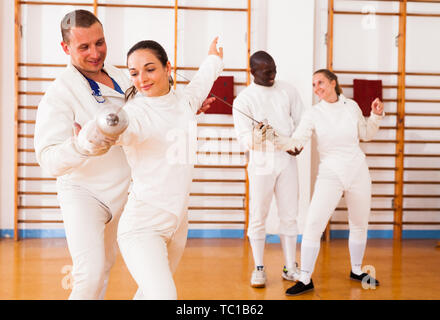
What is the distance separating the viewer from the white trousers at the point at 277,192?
2.49 metres

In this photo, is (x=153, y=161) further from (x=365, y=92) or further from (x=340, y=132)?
(x=365, y=92)

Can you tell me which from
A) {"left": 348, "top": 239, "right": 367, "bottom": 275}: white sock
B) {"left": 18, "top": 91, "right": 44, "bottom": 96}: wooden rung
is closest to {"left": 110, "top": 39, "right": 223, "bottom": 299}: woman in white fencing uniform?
{"left": 348, "top": 239, "right": 367, "bottom": 275}: white sock

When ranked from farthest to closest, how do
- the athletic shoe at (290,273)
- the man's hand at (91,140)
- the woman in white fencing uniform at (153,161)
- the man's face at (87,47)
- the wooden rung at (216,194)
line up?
1. the wooden rung at (216,194)
2. the athletic shoe at (290,273)
3. the man's face at (87,47)
4. the woman in white fencing uniform at (153,161)
5. the man's hand at (91,140)

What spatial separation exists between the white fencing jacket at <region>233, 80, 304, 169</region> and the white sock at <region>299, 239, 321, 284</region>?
0.56 metres

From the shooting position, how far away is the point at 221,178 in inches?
141

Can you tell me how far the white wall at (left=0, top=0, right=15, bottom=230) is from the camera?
11.7 feet

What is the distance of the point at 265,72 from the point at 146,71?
1231 millimetres

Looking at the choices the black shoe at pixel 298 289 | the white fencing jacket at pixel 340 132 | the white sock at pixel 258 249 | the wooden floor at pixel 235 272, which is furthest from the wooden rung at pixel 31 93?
the black shoe at pixel 298 289

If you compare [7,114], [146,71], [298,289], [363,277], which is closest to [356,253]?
[363,277]

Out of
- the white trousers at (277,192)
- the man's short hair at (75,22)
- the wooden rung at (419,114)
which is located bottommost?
the white trousers at (277,192)

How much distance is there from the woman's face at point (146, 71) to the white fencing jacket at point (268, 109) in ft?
3.91

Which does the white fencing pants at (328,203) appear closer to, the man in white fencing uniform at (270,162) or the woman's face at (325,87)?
the man in white fencing uniform at (270,162)

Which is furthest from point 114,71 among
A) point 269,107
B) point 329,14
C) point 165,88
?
point 329,14

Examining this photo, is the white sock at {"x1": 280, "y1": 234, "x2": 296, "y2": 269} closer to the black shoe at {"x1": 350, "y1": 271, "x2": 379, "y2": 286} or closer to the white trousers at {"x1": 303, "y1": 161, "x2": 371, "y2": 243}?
the white trousers at {"x1": 303, "y1": 161, "x2": 371, "y2": 243}
